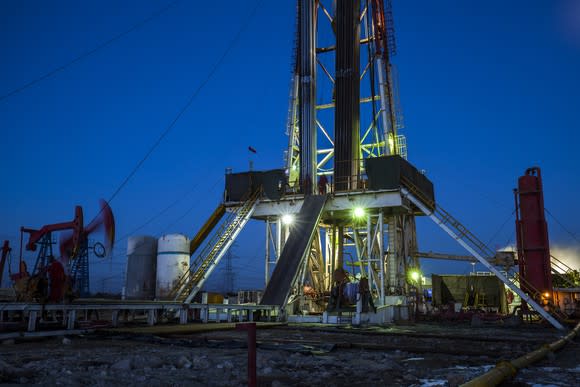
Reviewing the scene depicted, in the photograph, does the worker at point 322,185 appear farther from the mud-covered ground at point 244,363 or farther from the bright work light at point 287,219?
the mud-covered ground at point 244,363

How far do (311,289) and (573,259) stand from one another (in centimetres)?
4132

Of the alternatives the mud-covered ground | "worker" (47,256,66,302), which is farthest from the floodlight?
"worker" (47,256,66,302)

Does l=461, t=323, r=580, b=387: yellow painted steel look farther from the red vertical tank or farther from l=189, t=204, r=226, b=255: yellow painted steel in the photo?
l=189, t=204, r=226, b=255: yellow painted steel

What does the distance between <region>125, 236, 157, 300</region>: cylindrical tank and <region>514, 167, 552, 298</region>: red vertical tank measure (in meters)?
16.5

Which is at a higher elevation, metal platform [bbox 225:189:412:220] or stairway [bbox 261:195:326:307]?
metal platform [bbox 225:189:412:220]

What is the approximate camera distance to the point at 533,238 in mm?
20297

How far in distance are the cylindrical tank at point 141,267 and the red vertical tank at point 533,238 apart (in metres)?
16.5

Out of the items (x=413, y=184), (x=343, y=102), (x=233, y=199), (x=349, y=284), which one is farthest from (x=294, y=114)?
(x=349, y=284)

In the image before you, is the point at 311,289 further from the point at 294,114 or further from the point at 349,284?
the point at 294,114

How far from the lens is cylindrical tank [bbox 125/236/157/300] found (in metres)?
24.4

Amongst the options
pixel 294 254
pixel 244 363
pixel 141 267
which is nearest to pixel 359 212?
pixel 294 254

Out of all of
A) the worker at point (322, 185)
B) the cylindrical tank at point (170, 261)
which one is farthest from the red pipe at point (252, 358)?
the worker at point (322, 185)

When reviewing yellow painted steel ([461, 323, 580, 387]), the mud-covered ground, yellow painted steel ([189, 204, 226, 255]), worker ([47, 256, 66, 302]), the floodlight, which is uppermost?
yellow painted steel ([189, 204, 226, 255])

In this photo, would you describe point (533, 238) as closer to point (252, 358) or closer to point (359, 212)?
point (359, 212)
